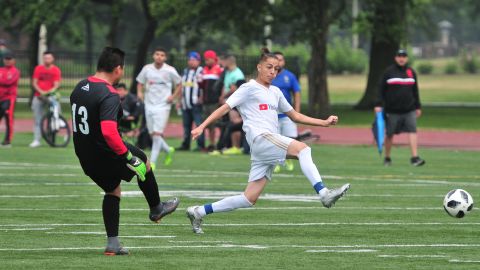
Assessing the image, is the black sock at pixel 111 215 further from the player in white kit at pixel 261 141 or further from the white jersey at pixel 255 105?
the white jersey at pixel 255 105

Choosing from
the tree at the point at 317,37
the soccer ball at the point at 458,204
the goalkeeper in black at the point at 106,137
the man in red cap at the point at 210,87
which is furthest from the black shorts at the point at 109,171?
the tree at the point at 317,37

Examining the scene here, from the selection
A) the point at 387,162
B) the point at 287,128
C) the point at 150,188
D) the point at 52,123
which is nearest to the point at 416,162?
the point at 387,162

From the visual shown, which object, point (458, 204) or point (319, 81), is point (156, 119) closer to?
point (458, 204)

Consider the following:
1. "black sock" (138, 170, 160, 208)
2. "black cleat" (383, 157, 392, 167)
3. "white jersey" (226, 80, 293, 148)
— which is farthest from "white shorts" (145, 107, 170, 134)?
"black sock" (138, 170, 160, 208)

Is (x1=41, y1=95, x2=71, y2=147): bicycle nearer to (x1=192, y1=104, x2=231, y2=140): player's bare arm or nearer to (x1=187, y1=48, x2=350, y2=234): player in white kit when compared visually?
(x1=187, y1=48, x2=350, y2=234): player in white kit

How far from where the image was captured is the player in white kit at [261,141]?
12516 mm

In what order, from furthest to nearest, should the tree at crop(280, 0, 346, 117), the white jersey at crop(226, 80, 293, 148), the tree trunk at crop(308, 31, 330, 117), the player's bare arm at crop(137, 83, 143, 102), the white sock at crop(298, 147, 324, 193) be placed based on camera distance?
the tree trunk at crop(308, 31, 330, 117) → the tree at crop(280, 0, 346, 117) → the player's bare arm at crop(137, 83, 143, 102) → the white jersey at crop(226, 80, 293, 148) → the white sock at crop(298, 147, 324, 193)

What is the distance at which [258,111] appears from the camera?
1282 centimetres

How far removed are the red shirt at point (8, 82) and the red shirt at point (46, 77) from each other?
0.47m

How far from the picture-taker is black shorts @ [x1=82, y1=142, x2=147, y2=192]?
433 inches

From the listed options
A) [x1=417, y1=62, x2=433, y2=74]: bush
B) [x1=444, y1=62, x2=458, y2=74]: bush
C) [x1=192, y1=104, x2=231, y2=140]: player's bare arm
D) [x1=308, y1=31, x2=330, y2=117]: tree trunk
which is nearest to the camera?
[x1=192, y1=104, x2=231, y2=140]: player's bare arm

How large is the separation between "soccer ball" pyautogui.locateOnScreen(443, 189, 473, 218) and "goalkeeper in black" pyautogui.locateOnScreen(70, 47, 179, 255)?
3.73m

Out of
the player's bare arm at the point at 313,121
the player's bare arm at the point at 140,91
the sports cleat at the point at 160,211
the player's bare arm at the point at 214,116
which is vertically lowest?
the player's bare arm at the point at 140,91

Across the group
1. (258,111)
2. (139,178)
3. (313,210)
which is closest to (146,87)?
(313,210)
